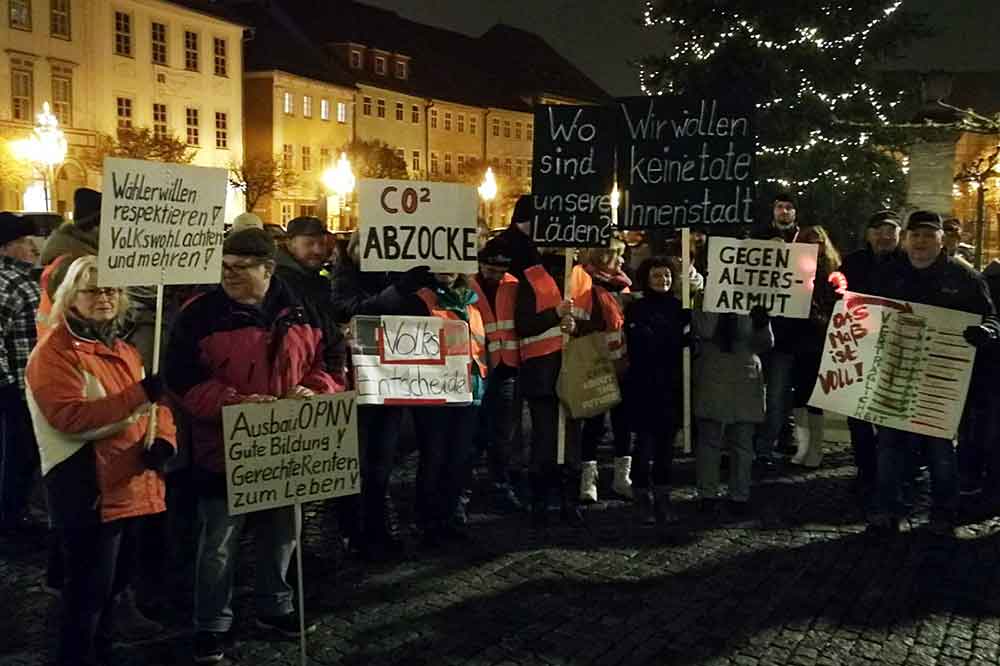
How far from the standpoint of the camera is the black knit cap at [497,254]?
24.7ft

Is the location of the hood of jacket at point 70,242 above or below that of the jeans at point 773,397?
above

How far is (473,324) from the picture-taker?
7.10 m

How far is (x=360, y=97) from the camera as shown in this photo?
61.7m

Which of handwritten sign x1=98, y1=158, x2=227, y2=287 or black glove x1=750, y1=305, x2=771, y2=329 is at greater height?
handwritten sign x1=98, y1=158, x2=227, y2=287

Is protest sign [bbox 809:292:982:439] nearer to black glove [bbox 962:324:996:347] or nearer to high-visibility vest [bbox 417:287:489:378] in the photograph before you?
black glove [bbox 962:324:996:347]

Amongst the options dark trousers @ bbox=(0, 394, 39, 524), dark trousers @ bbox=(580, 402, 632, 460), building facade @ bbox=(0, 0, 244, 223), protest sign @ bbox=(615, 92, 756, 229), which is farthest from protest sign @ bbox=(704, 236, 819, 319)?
building facade @ bbox=(0, 0, 244, 223)

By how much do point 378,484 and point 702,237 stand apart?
17.6 ft

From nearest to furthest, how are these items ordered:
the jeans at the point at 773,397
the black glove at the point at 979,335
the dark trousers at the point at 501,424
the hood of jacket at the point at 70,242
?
1. the hood of jacket at the point at 70,242
2. the black glove at the point at 979,335
3. the dark trousers at the point at 501,424
4. the jeans at the point at 773,397

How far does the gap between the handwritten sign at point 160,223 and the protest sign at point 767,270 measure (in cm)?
366

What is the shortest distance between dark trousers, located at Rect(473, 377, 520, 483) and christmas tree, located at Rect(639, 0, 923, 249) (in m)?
19.8

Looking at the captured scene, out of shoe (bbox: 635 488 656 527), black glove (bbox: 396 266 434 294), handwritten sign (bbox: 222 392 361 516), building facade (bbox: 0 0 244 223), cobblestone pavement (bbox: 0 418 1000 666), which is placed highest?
building facade (bbox: 0 0 244 223)

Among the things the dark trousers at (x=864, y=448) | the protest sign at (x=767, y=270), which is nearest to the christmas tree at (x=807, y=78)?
the dark trousers at (x=864, y=448)

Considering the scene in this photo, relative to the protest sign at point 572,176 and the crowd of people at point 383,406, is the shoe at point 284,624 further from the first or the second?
the protest sign at point 572,176

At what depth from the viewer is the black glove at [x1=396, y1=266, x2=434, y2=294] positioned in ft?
22.1
